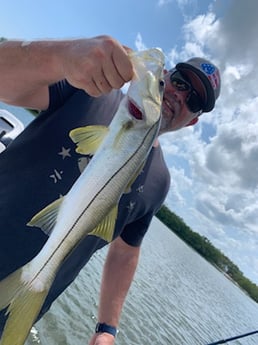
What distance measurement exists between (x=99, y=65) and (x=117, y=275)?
215 cm

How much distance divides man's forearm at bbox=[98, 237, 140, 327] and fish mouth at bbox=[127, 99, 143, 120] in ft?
6.00

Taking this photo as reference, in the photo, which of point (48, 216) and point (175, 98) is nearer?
point (48, 216)

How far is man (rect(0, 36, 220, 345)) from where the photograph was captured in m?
1.68

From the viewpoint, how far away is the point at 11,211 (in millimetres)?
2178

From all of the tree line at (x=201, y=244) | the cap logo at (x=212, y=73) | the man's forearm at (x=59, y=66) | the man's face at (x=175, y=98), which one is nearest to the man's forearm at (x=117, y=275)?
the man's face at (x=175, y=98)

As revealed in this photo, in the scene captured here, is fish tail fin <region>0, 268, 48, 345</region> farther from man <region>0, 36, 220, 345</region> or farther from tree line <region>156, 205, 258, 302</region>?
tree line <region>156, 205, 258, 302</region>

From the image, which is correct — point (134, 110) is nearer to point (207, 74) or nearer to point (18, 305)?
point (18, 305)

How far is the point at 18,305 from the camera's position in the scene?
159 cm

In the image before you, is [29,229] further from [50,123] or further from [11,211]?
[50,123]

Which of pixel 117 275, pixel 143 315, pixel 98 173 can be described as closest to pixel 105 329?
pixel 117 275

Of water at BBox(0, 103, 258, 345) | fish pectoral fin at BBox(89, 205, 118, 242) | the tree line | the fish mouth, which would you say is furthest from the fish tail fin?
the tree line

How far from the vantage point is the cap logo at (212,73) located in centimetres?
310

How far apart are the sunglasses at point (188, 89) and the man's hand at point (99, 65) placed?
144 centimetres

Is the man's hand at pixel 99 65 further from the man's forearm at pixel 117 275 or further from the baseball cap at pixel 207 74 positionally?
the man's forearm at pixel 117 275
